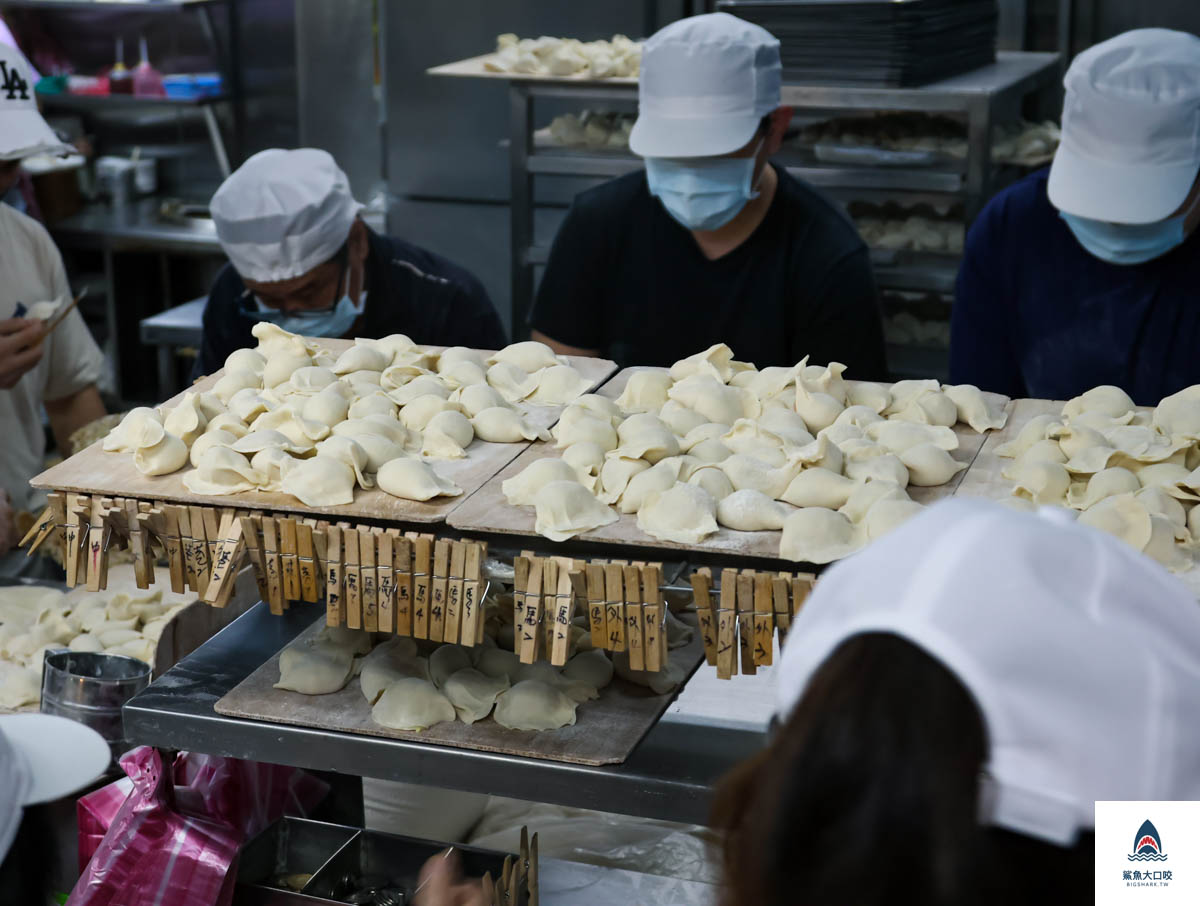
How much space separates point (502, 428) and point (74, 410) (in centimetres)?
210

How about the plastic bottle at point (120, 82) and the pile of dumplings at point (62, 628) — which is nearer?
the pile of dumplings at point (62, 628)

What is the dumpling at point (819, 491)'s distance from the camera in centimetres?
A: 139

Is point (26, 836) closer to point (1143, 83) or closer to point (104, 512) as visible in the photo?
point (104, 512)

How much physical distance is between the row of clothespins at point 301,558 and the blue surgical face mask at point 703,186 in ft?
4.46

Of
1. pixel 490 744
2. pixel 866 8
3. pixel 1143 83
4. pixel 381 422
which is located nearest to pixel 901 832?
pixel 490 744

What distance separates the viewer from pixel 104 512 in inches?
56.9

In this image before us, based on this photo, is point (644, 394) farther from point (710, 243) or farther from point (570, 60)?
point (570, 60)

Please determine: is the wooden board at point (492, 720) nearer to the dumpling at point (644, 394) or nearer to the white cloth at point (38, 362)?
the dumpling at point (644, 394)

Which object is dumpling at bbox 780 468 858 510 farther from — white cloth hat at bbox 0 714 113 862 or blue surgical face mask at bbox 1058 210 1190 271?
blue surgical face mask at bbox 1058 210 1190 271

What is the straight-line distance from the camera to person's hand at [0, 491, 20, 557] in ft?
8.66

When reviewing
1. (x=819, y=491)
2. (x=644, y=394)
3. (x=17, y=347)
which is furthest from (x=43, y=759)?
(x=17, y=347)

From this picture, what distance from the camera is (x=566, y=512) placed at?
1.33m

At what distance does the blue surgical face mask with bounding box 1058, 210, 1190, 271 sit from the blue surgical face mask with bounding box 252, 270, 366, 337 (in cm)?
145

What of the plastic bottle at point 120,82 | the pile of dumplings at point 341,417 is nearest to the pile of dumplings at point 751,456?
the pile of dumplings at point 341,417
